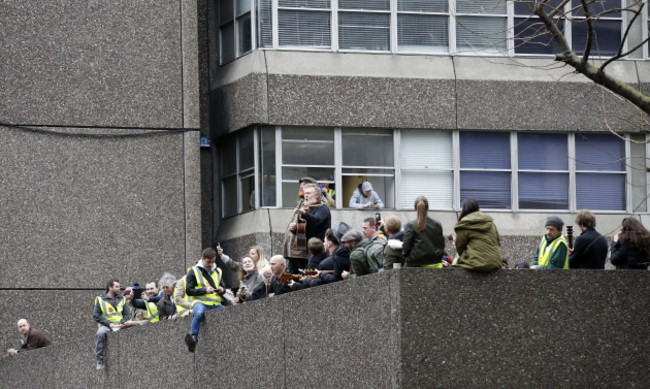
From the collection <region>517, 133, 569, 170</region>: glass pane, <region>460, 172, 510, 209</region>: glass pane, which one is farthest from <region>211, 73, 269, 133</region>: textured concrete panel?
<region>517, 133, 569, 170</region>: glass pane

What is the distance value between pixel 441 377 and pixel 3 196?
582 inches

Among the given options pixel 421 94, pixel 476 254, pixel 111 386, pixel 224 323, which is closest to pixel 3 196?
pixel 111 386

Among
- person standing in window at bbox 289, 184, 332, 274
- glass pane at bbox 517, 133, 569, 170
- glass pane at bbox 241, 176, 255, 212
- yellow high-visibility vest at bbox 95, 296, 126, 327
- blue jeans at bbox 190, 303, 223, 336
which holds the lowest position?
yellow high-visibility vest at bbox 95, 296, 126, 327

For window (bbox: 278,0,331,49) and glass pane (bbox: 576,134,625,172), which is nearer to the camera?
window (bbox: 278,0,331,49)

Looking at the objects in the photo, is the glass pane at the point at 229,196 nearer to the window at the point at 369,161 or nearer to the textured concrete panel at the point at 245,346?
the window at the point at 369,161

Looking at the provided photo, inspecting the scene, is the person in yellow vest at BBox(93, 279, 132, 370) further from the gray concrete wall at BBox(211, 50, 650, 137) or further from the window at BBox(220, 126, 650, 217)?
the gray concrete wall at BBox(211, 50, 650, 137)

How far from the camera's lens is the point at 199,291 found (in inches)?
678

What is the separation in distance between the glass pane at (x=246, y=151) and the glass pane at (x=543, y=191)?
17.0ft

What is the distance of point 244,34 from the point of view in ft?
86.0

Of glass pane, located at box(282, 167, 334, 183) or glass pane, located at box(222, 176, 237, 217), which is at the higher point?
glass pane, located at box(282, 167, 334, 183)

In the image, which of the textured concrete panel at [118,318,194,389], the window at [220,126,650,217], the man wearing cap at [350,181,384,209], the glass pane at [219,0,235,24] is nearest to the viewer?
the textured concrete panel at [118,318,194,389]

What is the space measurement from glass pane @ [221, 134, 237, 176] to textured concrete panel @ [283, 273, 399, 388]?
1203cm

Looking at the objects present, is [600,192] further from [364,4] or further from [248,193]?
[248,193]

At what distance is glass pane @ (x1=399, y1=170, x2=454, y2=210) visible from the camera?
2575 cm
